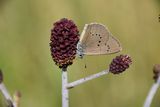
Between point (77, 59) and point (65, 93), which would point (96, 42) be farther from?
point (77, 59)

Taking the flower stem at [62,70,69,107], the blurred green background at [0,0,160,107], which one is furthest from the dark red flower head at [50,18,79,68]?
the blurred green background at [0,0,160,107]

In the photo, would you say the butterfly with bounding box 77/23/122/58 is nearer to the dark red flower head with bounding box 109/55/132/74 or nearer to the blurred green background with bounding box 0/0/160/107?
the dark red flower head with bounding box 109/55/132/74

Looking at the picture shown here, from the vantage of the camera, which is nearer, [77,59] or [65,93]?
[65,93]

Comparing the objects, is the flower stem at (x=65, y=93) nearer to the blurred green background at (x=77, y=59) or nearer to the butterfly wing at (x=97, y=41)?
the butterfly wing at (x=97, y=41)

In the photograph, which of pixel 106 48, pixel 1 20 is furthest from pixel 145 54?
pixel 106 48

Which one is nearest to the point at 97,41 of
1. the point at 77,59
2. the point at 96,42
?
the point at 96,42

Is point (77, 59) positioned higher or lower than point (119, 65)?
lower

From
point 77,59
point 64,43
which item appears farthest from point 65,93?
point 77,59
